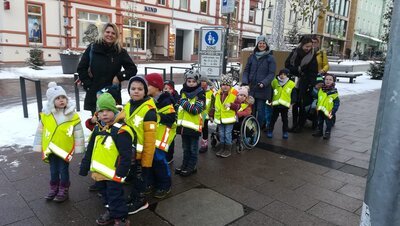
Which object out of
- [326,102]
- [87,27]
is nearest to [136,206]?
[326,102]

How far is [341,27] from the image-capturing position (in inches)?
2165

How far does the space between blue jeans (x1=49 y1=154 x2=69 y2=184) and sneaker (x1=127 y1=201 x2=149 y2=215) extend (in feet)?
2.52

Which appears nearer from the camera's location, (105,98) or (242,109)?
(105,98)

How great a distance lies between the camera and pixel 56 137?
3439 millimetres

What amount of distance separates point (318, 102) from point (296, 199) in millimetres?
3415

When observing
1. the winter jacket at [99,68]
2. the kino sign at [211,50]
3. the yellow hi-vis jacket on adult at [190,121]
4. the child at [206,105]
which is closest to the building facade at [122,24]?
the kino sign at [211,50]

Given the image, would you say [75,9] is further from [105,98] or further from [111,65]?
[105,98]

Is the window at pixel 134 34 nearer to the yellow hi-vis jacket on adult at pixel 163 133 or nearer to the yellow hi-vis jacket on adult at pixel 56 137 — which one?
the yellow hi-vis jacket on adult at pixel 163 133

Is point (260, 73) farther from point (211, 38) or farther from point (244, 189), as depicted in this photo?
point (244, 189)

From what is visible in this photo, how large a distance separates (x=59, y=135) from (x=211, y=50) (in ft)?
16.3

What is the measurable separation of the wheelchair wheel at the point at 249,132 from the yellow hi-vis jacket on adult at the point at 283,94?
81 cm

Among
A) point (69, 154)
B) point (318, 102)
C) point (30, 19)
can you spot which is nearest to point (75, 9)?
point (30, 19)

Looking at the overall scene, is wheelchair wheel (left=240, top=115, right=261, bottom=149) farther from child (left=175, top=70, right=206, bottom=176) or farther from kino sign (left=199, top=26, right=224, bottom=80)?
kino sign (left=199, top=26, right=224, bottom=80)

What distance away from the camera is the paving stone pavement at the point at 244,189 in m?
3.41
